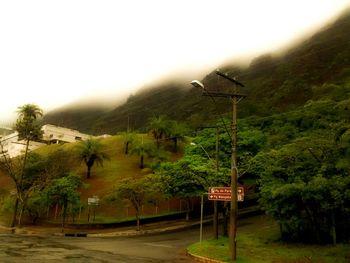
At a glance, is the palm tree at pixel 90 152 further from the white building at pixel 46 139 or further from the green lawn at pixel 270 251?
the white building at pixel 46 139

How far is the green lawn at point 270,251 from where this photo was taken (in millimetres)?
22344

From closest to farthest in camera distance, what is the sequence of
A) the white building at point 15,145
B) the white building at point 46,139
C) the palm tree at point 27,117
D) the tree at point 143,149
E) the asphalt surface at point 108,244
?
the asphalt surface at point 108,244, the palm tree at point 27,117, the tree at point 143,149, the white building at point 15,145, the white building at point 46,139

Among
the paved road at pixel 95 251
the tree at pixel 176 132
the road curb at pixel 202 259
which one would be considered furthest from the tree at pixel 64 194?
the tree at pixel 176 132

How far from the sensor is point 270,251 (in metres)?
25.5

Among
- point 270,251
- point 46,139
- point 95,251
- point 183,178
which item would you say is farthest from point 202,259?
point 46,139

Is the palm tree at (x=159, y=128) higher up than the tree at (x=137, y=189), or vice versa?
the palm tree at (x=159, y=128)

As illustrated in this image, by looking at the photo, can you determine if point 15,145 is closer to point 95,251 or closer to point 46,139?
point 46,139

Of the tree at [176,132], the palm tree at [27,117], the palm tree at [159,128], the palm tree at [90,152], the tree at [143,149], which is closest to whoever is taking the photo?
the palm tree at [27,117]

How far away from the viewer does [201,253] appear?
80.0 feet

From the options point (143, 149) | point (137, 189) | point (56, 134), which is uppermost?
point (56, 134)

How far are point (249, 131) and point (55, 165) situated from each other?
91.8 feet

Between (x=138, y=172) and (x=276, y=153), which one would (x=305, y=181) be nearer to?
(x=276, y=153)

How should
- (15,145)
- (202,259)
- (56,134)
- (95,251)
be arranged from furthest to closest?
1. (56,134)
2. (15,145)
3. (95,251)
4. (202,259)

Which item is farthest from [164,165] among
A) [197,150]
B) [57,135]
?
[57,135]
